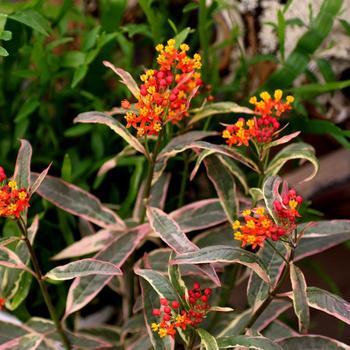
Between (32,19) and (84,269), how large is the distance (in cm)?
37

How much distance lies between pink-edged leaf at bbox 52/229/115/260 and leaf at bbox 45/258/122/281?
15 cm

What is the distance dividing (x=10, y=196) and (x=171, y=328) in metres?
0.20

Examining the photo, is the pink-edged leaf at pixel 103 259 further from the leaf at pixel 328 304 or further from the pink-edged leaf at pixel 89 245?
the leaf at pixel 328 304

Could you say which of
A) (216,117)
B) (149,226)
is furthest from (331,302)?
(216,117)

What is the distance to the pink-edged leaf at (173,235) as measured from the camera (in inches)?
26.4

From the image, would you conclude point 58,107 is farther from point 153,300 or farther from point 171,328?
point 171,328

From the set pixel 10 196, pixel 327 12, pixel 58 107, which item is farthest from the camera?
pixel 58 107

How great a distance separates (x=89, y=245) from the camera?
2.76 feet

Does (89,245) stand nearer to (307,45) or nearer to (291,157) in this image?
(291,157)

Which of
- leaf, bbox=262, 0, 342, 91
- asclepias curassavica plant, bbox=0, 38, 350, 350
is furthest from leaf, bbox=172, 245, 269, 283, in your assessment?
leaf, bbox=262, 0, 342, 91

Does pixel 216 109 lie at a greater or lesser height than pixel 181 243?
greater

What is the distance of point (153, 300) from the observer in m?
0.75

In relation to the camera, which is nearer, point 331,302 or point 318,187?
point 331,302

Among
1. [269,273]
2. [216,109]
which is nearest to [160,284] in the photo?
[269,273]
